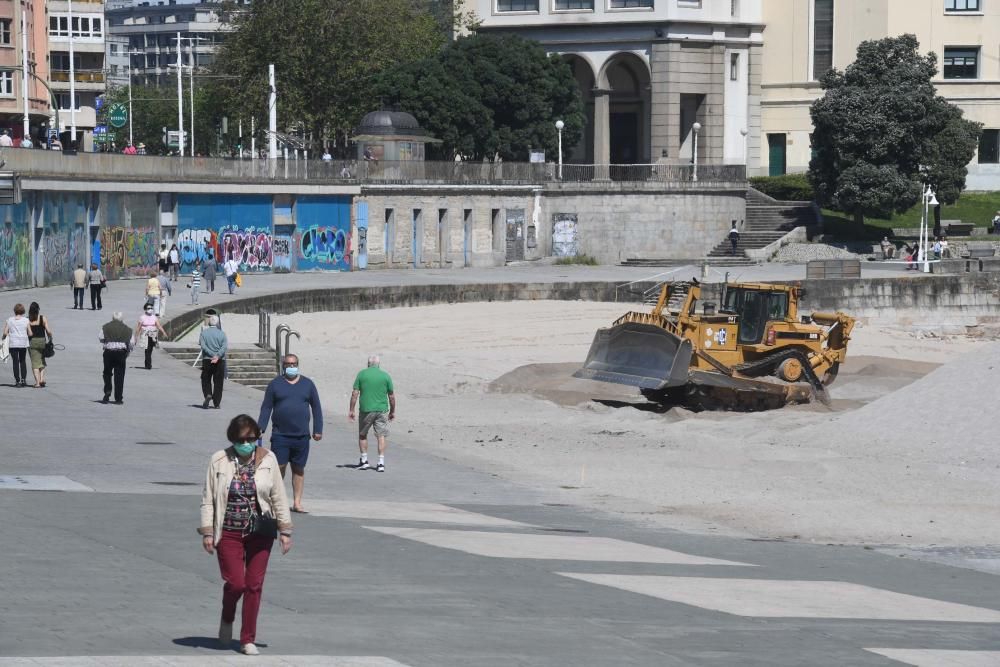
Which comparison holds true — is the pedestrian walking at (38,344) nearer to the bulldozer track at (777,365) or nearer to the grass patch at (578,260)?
the bulldozer track at (777,365)

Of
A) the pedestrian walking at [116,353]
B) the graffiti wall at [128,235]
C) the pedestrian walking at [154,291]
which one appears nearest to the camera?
the pedestrian walking at [116,353]

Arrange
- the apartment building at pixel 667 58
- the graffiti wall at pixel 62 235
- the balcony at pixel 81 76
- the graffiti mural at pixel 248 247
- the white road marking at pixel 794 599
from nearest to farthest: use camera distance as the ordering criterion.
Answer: the white road marking at pixel 794 599
the graffiti wall at pixel 62 235
the graffiti mural at pixel 248 247
the apartment building at pixel 667 58
the balcony at pixel 81 76

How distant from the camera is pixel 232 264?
2128 inches

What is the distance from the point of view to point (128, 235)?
5897cm

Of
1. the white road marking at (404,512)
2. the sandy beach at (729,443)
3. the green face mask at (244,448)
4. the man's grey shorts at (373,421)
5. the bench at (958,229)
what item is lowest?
the sandy beach at (729,443)

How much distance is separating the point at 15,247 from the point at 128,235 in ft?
28.6

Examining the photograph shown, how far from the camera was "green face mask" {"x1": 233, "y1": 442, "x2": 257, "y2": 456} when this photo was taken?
39.7 ft

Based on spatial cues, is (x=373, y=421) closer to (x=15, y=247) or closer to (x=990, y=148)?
(x=15, y=247)

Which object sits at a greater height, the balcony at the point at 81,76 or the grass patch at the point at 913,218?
the balcony at the point at 81,76

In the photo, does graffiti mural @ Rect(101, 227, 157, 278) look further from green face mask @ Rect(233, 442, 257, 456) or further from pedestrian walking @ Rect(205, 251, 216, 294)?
green face mask @ Rect(233, 442, 257, 456)

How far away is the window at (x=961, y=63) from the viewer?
88.6m

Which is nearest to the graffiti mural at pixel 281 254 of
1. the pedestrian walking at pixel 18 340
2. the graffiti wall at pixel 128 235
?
the graffiti wall at pixel 128 235

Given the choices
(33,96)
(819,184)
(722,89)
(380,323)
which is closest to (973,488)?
(380,323)

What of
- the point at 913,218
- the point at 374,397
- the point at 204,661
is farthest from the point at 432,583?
the point at 913,218
